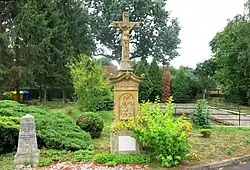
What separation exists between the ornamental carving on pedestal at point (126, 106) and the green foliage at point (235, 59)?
1771 centimetres

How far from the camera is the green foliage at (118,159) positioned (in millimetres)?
7846

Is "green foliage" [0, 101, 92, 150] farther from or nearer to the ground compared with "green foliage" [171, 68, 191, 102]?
nearer to the ground

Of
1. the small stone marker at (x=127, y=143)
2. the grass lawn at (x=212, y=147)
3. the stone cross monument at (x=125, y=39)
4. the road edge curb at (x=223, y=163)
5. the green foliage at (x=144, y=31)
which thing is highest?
the green foliage at (x=144, y=31)

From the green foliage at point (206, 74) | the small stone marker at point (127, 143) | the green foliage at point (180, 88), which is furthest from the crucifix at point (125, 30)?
the green foliage at point (206, 74)

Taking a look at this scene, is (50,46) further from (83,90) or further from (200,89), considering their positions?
(200,89)

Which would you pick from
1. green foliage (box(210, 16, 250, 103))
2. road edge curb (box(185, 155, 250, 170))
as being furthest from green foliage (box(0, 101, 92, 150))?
green foliage (box(210, 16, 250, 103))

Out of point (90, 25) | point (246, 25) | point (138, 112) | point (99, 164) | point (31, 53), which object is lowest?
point (99, 164)

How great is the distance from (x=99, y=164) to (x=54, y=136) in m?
2.13

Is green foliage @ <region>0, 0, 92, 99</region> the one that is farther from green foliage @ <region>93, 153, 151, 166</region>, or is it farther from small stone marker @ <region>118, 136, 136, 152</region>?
green foliage @ <region>93, 153, 151, 166</region>

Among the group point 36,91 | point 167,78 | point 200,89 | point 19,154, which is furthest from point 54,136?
point 200,89

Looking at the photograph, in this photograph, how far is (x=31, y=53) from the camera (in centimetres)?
2252

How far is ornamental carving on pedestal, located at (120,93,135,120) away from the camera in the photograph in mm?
8680

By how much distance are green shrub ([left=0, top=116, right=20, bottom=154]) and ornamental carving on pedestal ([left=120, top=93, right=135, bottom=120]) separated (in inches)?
117

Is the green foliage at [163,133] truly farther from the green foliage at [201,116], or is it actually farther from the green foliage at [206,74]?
the green foliage at [206,74]
